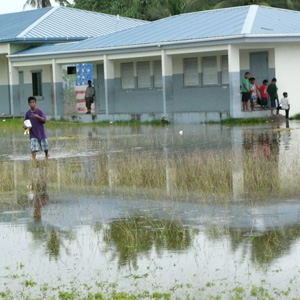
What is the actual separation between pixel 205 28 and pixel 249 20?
1.93m

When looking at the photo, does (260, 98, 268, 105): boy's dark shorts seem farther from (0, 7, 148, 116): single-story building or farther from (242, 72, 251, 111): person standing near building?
(0, 7, 148, 116): single-story building

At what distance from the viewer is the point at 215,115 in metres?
35.2

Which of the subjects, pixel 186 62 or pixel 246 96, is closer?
pixel 246 96

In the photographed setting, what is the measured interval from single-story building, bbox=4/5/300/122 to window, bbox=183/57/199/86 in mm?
40

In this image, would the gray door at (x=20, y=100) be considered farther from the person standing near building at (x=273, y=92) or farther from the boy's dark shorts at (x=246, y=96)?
the person standing near building at (x=273, y=92)

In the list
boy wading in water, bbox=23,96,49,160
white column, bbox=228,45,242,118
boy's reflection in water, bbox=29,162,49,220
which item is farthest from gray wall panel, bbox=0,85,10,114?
boy's reflection in water, bbox=29,162,49,220

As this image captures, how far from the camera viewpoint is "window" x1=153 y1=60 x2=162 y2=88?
39850 millimetres

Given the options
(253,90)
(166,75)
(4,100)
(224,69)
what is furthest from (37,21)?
(253,90)

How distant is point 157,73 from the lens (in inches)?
1575

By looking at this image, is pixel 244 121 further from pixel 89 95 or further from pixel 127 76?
pixel 89 95

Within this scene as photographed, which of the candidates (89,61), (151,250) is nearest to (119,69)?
(89,61)

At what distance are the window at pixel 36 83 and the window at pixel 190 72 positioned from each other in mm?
10129

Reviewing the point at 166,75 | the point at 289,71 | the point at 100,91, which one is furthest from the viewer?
the point at 100,91

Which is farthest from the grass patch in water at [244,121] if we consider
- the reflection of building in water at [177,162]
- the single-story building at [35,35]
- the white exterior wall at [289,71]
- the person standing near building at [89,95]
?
the single-story building at [35,35]
